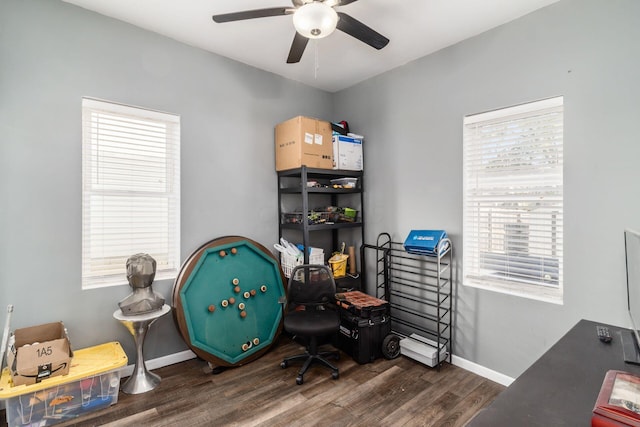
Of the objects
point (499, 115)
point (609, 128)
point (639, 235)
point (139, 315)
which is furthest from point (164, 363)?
point (609, 128)

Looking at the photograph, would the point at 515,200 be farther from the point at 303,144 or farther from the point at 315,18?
the point at 315,18

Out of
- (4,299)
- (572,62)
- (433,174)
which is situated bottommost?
(4,299)

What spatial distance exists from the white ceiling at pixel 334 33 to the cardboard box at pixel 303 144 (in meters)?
0.61

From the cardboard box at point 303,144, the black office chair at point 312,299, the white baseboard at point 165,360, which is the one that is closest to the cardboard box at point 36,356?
the white baseboard at point 165,360

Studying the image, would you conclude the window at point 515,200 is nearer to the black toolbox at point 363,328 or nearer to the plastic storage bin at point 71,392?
the black toolbox at point 363,328

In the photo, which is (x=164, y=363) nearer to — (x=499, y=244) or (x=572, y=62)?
(x=499, y=244)

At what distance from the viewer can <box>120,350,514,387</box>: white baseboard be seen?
252 cm

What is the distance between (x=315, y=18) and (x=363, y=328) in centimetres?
236

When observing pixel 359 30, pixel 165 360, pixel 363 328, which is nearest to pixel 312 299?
pixel 363 328

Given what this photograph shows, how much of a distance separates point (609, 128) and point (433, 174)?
1222 mm

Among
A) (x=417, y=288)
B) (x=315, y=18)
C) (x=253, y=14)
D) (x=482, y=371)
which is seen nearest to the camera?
(x=315, y=18)

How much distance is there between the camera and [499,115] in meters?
2.54

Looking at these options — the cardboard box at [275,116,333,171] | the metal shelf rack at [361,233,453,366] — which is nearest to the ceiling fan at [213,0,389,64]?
the cardboard box at [275,116,333,171]

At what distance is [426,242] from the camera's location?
274 cm
